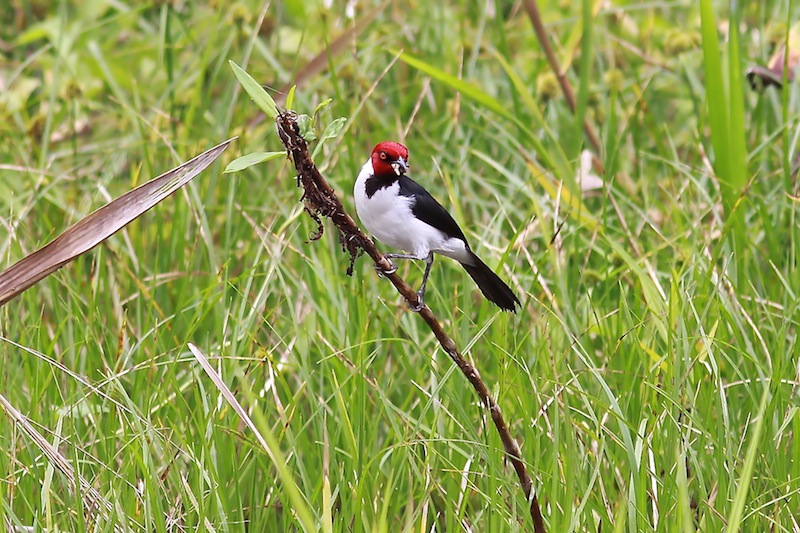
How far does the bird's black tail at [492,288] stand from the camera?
240 centimetres

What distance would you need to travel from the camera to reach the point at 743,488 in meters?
1.93

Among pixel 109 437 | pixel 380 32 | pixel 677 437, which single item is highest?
pixel 380 32

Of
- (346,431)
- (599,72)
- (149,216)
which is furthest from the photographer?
(599,72)

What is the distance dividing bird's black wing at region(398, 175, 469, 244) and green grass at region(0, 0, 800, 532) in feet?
0.64

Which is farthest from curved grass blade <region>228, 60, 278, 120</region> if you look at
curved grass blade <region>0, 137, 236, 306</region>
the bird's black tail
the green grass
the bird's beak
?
the bird's black tail

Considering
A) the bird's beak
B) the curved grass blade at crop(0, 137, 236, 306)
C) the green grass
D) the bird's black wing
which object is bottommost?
the green grass

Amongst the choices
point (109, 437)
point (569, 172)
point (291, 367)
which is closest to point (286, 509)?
point (109, 437)

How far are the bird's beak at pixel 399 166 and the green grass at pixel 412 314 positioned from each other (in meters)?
0.39

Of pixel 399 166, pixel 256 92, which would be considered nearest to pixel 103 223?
pixel 256 92

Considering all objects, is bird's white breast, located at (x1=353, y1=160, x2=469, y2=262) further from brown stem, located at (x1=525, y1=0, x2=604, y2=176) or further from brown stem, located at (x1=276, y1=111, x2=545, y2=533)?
brown stem, located at (x1=525, y1=0, x2=604, y2=176)

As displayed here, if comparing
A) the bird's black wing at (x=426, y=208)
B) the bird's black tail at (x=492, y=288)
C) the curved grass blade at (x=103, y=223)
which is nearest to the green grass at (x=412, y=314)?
the bird's black tail at (x=492, y=288)

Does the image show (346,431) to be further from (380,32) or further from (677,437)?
(380,32)

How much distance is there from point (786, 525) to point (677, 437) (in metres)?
Answer: 0.31

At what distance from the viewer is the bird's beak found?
231 cm
